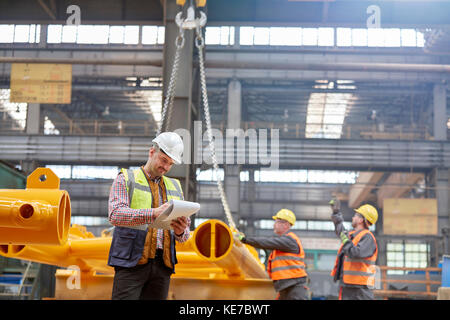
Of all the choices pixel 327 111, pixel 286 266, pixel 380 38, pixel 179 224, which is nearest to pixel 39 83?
pixel 286 266

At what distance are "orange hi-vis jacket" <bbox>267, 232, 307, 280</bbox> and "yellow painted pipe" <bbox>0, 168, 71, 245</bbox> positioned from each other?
4.50 metres

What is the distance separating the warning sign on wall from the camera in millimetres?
10875

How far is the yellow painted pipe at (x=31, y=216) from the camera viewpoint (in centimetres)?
207

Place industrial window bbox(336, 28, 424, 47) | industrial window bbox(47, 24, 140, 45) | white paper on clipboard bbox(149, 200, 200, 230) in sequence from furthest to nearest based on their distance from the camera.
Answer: industrial window bbox(336, 28, 424, 47) < industrial window bbox(47, 24, 140, 45) < white paper on clipboard bbox(149, 200, 200, 230)

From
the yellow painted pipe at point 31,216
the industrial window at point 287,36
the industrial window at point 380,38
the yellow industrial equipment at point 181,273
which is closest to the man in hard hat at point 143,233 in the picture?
the yellow painted pipe at point 31,216

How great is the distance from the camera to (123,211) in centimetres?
285

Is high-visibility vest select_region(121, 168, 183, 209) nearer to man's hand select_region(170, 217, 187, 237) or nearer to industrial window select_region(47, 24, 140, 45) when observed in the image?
man's hand select_region(170, 217, 187, 237)

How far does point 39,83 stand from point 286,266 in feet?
24.3

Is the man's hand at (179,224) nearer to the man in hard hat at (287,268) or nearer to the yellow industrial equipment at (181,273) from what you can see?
the yellow industrial equipment at (181,273)
